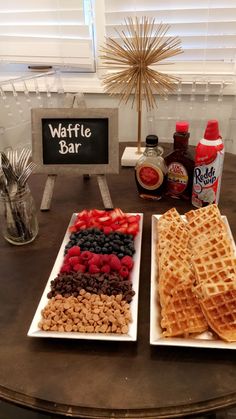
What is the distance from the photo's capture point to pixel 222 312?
0.68 meters

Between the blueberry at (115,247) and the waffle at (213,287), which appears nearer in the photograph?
the waffle at (213,287)

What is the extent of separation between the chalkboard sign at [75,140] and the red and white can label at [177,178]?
18cm

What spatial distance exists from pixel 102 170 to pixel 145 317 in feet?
1.77

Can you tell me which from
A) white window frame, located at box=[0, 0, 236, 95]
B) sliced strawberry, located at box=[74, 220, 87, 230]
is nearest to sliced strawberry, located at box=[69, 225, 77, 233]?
sliced strawberry, located at box=[74, 220, 87, 230]

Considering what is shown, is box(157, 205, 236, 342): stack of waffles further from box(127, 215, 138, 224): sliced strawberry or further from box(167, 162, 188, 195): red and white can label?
box(167, 162, 188, 195): red and white can label

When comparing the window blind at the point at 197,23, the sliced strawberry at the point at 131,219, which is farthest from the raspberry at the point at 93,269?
the window blind at the point at 197,23

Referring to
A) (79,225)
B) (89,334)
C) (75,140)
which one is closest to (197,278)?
(89,334)

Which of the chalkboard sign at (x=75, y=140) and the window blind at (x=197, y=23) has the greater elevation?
the window blind at (x=197, y=23)

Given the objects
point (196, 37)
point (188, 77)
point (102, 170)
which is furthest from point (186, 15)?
point (102, 170)

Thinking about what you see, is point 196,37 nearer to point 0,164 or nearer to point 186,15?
point 186,15

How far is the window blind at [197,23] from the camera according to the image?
5.00ft

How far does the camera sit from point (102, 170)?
112cm

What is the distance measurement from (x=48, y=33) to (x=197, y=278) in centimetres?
151

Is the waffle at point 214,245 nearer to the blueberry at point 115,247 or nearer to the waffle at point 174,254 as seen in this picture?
the waffle at point 174,254
